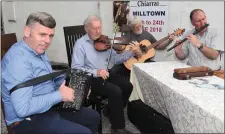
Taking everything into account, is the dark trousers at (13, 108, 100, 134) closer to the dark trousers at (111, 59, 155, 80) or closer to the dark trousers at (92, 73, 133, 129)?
the dark trousers at (92, 73, 133, 129)

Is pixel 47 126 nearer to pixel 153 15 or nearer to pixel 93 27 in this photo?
pixel 93 27

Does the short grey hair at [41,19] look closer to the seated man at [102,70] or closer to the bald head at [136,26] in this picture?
the seated man at [102,70]

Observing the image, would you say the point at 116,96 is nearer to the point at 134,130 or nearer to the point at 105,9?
the point at 134,130

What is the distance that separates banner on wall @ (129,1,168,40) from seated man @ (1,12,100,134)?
1.79 meters

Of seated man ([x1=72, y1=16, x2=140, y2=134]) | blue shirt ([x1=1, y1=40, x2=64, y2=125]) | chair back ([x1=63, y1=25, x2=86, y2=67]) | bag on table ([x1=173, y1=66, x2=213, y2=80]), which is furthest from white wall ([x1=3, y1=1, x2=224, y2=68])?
blue shirt ([x1=1, y1=40, x2=64, y2=125])

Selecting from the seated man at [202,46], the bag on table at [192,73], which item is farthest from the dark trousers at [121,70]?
the bag on table at [192,73]

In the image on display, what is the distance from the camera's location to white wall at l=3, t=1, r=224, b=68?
6.90ft

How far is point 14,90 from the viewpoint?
4.10ft

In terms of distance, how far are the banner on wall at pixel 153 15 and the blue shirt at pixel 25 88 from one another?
1819mm

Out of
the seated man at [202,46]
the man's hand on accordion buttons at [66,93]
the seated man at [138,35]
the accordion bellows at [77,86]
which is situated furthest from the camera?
the seated man at [138,35]

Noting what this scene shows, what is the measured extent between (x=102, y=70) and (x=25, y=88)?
3.05ft

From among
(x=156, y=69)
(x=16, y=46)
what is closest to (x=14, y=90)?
(x=16, y=46)

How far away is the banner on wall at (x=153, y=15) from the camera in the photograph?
2.91m

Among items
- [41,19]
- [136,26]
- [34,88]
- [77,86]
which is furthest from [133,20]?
[34,88]
